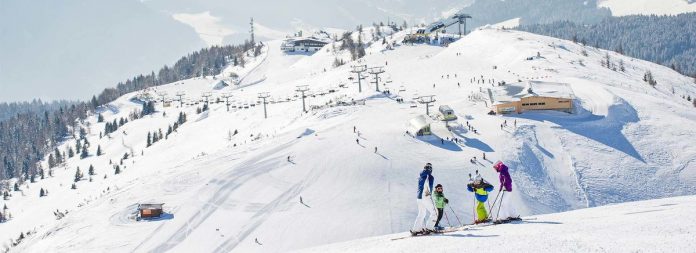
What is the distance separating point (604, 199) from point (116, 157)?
7906cm

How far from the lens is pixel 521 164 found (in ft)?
182

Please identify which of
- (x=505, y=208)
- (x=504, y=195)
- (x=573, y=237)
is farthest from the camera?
(x=505, y=208)

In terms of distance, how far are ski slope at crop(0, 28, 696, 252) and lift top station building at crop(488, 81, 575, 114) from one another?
109cm

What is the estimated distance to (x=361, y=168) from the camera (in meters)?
53.3

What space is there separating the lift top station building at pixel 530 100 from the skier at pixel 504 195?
4677 centimetres

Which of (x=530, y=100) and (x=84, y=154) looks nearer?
(x=530, y=100)

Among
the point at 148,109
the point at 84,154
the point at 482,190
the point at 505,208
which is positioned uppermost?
the point at 482,190

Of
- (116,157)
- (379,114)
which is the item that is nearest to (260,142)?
(379,114)

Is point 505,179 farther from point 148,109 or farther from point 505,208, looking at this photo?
point 148,109

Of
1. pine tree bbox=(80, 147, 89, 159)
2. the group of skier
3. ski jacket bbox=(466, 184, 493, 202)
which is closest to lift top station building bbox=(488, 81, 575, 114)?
the group of skier

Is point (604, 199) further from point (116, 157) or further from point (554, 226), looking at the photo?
point (116, 157)

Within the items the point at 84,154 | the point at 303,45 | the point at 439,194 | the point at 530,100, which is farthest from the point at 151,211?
the point at 303,45

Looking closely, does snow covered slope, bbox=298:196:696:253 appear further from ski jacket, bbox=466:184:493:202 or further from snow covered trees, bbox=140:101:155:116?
snow covered trees, bbox=140:101:155:116

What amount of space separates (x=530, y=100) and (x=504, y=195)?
48.7 meters
